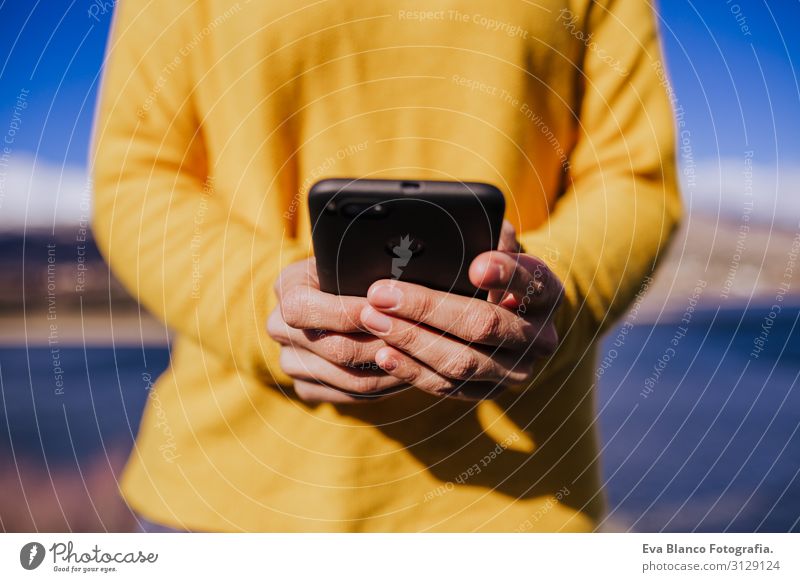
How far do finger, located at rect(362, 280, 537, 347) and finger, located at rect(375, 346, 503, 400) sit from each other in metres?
0.03

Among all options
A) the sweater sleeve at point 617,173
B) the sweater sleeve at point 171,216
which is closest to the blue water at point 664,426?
the sweater sleeve at point 617,173

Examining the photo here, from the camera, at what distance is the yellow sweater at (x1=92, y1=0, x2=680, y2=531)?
1.55 feet

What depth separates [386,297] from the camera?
40 cm

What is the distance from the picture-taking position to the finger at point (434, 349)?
398mm

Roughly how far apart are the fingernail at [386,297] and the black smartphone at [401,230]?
3cm

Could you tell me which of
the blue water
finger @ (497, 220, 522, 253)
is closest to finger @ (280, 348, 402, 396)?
→ finger @ (497, 220, 522, 253)

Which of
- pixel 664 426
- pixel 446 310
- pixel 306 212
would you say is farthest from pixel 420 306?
pixel 664 426

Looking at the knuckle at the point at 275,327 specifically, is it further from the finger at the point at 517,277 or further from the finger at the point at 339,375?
the finger at the point at 517,277

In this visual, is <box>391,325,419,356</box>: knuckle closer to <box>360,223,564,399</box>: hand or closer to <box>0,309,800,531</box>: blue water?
<box>360,223,564,399</box>: hand

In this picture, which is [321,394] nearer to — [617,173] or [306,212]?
[306,212]

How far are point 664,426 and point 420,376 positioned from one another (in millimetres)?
→ 1339

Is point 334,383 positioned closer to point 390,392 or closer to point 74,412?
point 390,392
